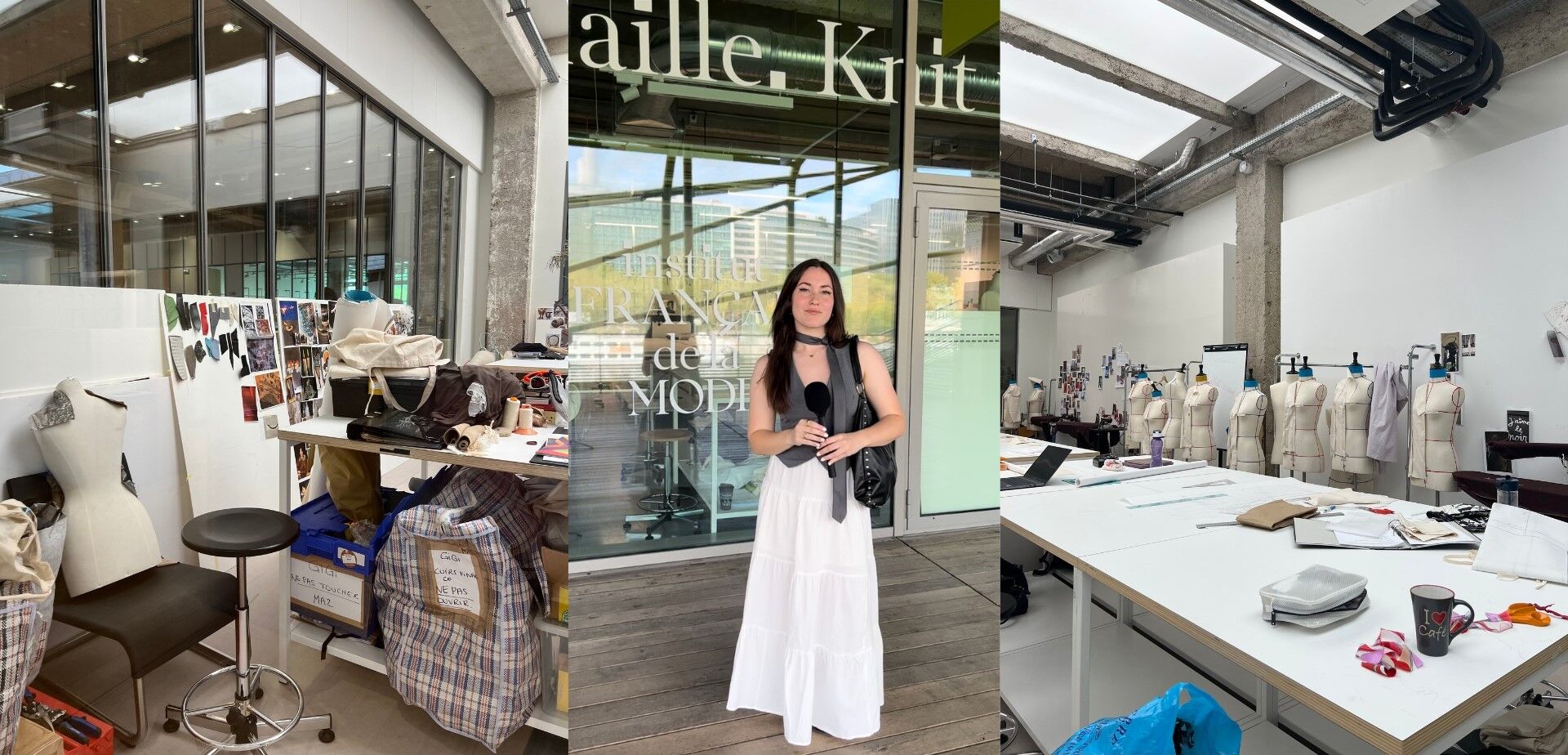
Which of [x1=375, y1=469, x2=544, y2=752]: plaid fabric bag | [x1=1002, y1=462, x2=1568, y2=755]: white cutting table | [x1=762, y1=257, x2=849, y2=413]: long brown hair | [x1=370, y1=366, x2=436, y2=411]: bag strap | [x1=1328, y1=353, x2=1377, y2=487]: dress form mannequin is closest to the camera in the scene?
[x1=762, y1=257, x2=849, y2=413]: long brown hair

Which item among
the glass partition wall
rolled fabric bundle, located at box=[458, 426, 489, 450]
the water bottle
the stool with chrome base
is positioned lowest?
the stool with chrome base

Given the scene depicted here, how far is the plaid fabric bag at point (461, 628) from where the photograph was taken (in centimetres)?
144

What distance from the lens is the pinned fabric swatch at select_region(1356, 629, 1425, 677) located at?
40.6 inches

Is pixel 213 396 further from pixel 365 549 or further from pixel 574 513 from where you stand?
pixel 574 513

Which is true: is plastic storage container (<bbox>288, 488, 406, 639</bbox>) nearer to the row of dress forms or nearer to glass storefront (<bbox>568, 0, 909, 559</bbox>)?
glass storefront (<bbox>568, 0, 909, 559</bbox>)

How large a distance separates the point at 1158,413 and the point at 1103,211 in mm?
3516

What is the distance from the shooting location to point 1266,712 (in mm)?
1927

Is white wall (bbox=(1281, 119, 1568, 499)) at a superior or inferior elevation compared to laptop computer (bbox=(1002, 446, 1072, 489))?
superior

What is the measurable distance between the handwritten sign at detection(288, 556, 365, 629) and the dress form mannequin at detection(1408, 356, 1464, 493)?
5.12 metres

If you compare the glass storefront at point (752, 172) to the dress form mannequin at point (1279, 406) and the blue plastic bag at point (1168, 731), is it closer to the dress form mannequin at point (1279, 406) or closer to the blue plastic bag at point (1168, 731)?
the blue plastic bag at point (1168, 731)

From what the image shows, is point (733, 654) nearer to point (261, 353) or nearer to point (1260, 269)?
point (261, 353)

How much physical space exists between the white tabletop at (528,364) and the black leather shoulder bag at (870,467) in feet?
4.01

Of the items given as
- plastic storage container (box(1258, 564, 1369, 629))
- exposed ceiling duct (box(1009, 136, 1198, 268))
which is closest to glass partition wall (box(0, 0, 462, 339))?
plastic storage container (box(1258, 564, 1369, 629))

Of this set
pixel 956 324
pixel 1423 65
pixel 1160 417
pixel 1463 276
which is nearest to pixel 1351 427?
pixel 1463 276
